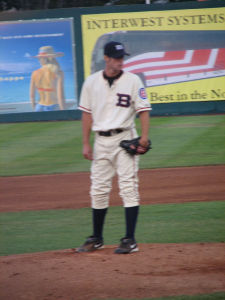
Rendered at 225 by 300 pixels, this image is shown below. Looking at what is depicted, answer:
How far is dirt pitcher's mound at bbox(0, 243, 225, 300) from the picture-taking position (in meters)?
4.27

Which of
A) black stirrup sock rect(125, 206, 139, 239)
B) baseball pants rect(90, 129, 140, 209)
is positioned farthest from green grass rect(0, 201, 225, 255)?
baseball pants rect(90, 129, 140, 209)

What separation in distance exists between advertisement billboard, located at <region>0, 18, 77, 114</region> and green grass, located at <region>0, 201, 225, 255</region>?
10.2m

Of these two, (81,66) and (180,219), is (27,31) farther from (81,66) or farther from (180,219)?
(180,219)

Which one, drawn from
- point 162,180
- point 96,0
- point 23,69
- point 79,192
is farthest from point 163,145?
point 96,0

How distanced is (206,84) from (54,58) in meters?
4.36

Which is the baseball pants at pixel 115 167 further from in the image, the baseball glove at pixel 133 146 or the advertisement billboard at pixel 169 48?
the advertisement billboard at pixel 169 48

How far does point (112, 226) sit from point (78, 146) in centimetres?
607

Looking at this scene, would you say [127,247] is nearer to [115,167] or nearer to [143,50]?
[115,167]

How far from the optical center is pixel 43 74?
17234 mm

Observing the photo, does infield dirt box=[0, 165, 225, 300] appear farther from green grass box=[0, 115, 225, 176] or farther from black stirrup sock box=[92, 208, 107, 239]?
green grass box=[0, 115, 225, 176]

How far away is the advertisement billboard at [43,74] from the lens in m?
17.2

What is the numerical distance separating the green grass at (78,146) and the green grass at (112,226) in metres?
2.94

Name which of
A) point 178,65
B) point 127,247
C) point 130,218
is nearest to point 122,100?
point 130,218

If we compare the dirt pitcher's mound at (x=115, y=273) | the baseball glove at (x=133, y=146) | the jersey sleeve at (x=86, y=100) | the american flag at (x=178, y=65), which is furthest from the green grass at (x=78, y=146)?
the baseball glove at (x=133, y=146)
